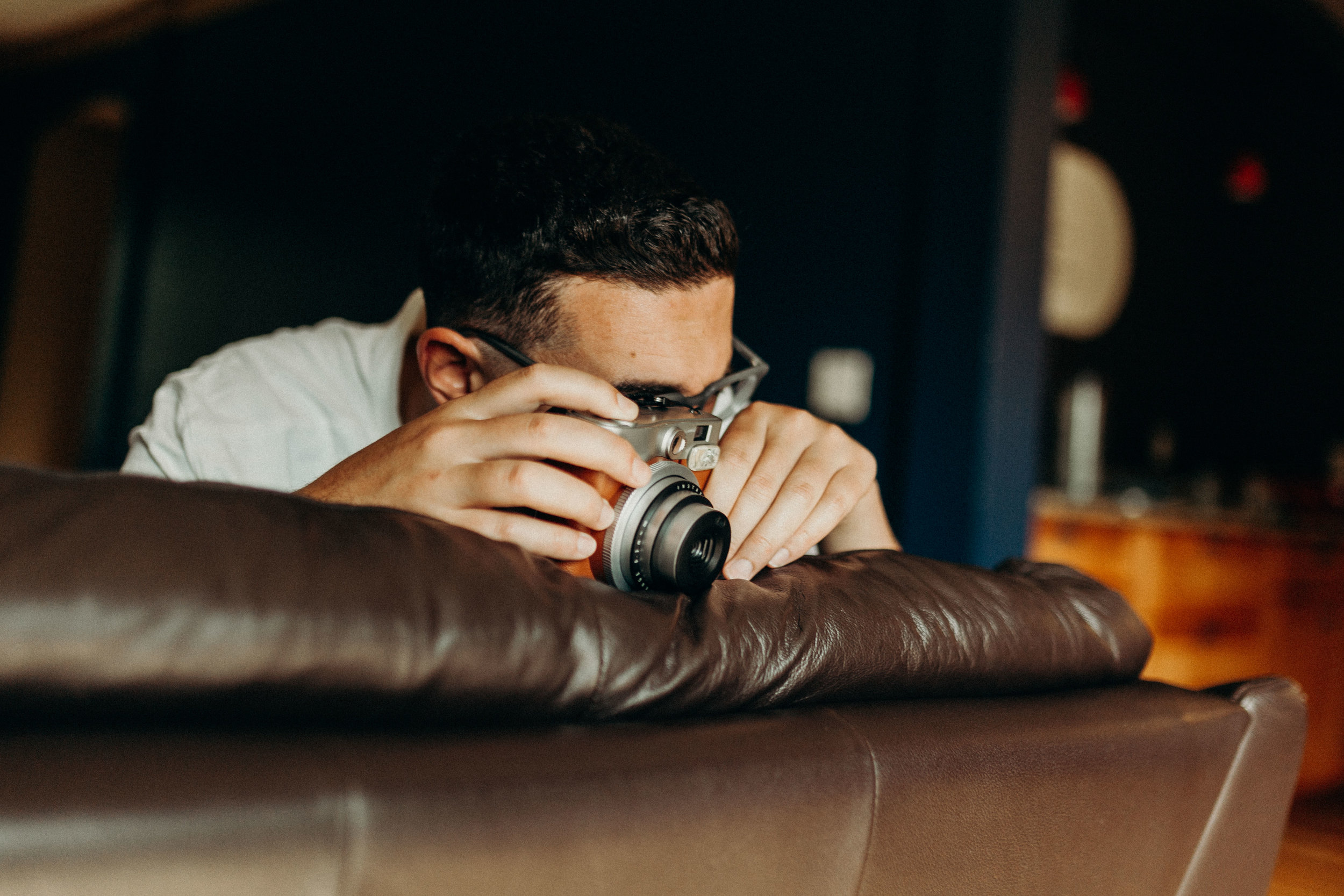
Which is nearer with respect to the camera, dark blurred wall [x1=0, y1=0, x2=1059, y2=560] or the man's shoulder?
the man's shoulder

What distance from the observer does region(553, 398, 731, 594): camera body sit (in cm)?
61

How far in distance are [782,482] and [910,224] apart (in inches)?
58.4

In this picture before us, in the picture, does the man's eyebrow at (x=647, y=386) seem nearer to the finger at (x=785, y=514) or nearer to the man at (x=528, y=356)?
the man at (x=528, y=356)

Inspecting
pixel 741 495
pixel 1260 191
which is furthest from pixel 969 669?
pixel 1260 191

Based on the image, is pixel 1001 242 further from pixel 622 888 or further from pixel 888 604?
pixel 622 888

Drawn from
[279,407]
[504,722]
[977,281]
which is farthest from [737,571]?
[977,281]

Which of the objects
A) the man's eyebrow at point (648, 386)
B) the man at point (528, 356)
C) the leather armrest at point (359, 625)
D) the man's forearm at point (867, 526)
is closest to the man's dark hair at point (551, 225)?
the man at point (528, 356)

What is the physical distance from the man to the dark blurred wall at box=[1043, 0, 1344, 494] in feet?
11.4

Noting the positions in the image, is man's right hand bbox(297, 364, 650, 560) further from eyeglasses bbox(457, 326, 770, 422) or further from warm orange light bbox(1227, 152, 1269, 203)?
warm orange light bbox(1227, 152, 1269, 203)

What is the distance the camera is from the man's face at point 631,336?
3.41 feet

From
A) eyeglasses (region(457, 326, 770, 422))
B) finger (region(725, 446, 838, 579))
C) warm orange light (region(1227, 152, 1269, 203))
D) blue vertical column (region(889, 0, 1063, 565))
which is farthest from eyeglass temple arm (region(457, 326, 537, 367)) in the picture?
warm orange light (region(1227, 152, 1269, 203))

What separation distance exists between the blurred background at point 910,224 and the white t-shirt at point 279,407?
1233 mm

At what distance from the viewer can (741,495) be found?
85cm

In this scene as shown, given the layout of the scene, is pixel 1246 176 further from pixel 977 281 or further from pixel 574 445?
pixel 574 445
